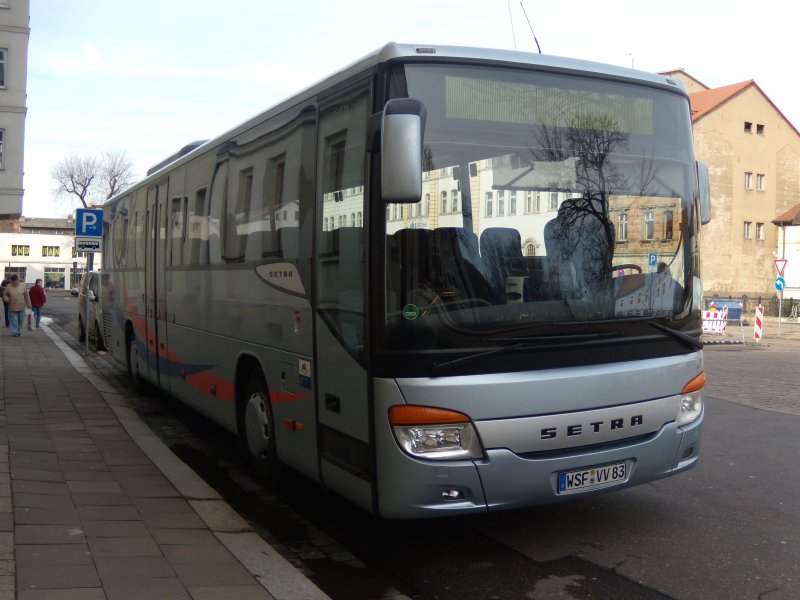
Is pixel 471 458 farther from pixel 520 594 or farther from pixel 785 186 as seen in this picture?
pixel 785 186

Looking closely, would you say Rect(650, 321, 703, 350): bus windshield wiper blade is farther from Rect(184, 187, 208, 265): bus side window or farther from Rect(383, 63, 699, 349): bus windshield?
Rect(184, 187, 208, 265): bus side window

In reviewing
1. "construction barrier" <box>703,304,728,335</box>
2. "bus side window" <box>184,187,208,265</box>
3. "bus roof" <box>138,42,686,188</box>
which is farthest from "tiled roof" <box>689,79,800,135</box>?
"bus roof" <box>138,42,686,188</box>

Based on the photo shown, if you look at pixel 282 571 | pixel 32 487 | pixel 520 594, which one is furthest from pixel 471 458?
pixel 32 487

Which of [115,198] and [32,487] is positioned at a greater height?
[115,198]

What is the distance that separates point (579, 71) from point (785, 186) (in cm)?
6467

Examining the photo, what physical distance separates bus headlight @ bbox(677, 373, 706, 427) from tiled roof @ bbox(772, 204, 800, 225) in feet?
200

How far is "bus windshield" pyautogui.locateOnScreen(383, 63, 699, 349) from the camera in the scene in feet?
15.8

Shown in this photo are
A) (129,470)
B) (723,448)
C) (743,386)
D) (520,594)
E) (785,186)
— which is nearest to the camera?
(520,594)

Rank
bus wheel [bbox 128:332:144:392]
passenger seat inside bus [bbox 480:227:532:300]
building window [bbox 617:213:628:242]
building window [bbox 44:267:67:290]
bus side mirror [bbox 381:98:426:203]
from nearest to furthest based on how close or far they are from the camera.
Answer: bus side mirror [bbox 381:98:426:203], passenger seat inside bus [bbox 480:227:532:300], building window [bbox 617:213:628:242], bus wheel [bbox 128:332:144:392], building window [bbox 44:267:67:290]

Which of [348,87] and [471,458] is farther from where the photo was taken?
[348,87]

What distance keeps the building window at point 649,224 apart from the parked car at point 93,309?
42.1 ft

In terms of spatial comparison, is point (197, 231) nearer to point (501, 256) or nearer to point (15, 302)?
point (501, 256)

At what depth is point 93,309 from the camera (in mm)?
21312

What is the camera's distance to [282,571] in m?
5.00
